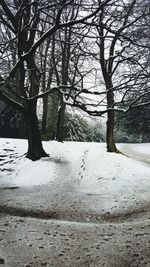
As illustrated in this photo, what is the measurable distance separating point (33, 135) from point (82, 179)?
292 cm

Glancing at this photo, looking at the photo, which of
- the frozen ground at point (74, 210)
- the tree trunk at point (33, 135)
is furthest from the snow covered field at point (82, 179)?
the tree trunk at point (33, 135)

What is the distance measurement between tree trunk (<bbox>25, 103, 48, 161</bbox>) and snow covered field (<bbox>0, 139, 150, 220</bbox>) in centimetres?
33

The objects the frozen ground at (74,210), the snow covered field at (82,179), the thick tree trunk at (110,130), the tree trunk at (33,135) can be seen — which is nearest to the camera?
the frozen ground at (74,210)

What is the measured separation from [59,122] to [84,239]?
1286 cm

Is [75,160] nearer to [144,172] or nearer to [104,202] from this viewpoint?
[144,172]

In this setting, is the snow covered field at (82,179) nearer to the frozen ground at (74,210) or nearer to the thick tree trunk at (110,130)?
the frozen ground at (74,210)

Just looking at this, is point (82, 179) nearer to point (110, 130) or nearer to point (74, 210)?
point (74, 210)

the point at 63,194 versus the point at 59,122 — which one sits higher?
the point at 59,122

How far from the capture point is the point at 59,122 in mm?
17422

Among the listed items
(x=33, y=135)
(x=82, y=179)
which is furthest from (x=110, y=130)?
(x=82, y=179)

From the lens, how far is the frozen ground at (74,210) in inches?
168

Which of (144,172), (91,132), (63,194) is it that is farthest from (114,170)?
(91,132)

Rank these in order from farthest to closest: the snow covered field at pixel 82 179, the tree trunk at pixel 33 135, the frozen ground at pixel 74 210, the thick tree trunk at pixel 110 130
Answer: the thick tree trunk at pixel 110 130 → the tree trunk at pixel 33 135 → the snow covered field at pixel 82 179 → the frozen ground at pixel 74 210

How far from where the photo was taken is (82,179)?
9297 millimetres
